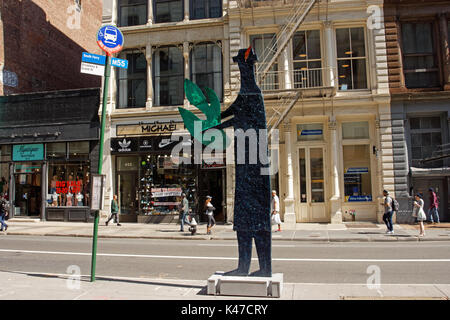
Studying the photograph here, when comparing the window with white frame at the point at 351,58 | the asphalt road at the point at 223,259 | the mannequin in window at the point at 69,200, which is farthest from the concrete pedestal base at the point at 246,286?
the mannequin in window at the point at 69,200

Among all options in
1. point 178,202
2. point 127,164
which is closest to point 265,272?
point 178,202

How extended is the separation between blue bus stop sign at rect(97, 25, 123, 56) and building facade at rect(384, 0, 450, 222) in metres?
14.4

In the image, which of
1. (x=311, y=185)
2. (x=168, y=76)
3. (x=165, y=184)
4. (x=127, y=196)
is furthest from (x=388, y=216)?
(x=127, y=196)

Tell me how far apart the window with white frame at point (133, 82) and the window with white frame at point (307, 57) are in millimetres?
8529

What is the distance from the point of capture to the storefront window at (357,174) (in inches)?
738

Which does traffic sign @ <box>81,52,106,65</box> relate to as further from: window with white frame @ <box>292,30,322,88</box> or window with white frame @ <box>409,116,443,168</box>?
window with white frame @ <box>409,116,443,168</box>

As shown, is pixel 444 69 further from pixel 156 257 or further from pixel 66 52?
pixel 66 52

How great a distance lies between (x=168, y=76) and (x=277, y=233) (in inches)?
429

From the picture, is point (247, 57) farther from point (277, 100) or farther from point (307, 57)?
point (307, 57)

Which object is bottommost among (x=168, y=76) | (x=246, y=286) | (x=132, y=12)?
(x=246, y=286)

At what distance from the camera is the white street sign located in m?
7.69

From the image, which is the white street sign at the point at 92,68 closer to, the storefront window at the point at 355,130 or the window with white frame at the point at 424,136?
the storefront window at the point at 355,130

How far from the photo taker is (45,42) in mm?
24500

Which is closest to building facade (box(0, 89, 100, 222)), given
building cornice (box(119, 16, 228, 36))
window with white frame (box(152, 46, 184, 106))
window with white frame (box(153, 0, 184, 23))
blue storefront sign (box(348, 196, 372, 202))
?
window with white frame (box(152, 46, 184, 106))
